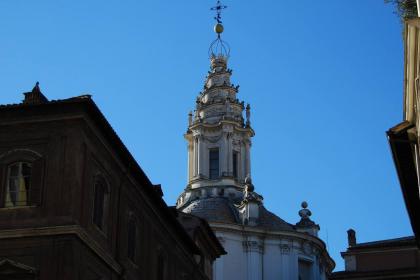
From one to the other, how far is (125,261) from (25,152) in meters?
5.46

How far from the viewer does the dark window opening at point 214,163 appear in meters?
71.1

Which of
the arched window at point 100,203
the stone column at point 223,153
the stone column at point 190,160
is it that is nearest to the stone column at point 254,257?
the stone column at point 223,153

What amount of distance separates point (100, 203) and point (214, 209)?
1481 inches

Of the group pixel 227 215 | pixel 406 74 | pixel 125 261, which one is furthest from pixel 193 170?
pixel 406 74

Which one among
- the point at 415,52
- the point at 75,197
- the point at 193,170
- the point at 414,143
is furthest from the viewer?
the point at 193,170

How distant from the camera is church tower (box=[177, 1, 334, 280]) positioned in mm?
64250

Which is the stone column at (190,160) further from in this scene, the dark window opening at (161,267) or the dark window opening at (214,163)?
the dark window opening at (161,267)

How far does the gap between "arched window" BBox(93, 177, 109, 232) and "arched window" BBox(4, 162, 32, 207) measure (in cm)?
224

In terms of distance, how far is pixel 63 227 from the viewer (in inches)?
995

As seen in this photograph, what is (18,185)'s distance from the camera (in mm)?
26688

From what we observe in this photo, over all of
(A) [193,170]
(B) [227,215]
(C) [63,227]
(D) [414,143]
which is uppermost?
(A) [193,170]

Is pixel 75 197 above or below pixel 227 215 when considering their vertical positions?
below

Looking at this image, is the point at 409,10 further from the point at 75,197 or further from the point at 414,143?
the point at 75,197

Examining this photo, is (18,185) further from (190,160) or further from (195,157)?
(190,160)
